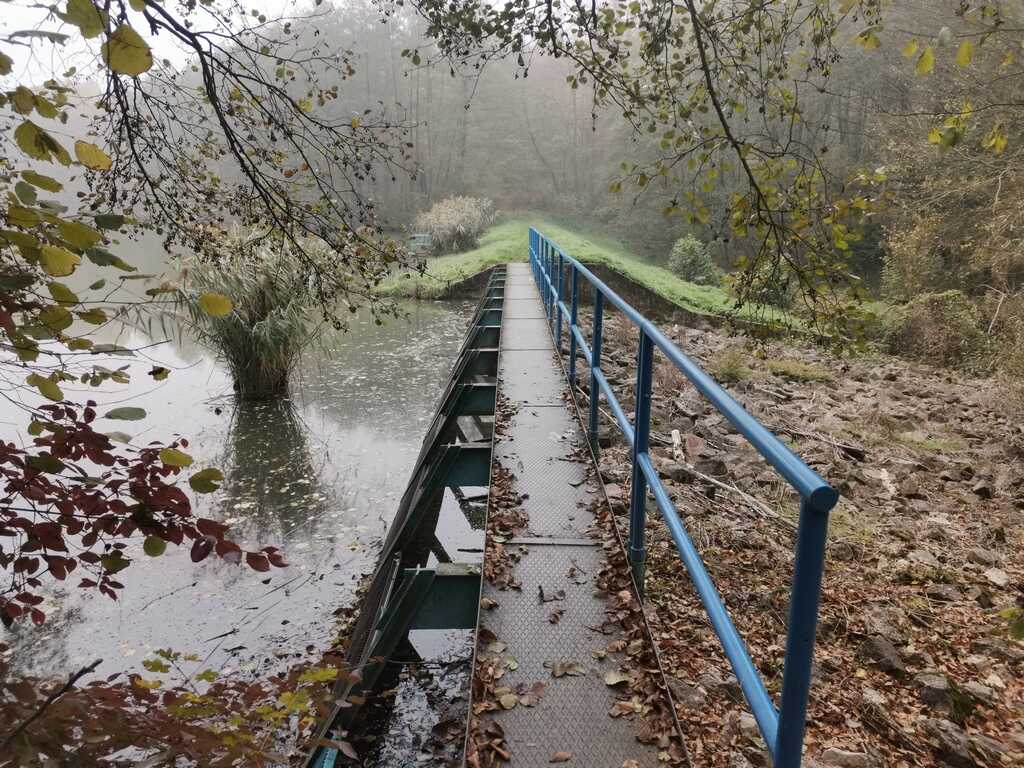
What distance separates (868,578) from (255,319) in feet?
22.2

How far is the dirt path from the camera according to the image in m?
2.39

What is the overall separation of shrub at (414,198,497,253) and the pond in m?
14.2

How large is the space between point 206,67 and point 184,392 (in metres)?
6.85

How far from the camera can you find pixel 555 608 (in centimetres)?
241

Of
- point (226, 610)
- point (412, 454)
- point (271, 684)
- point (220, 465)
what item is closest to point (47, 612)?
point (226, 610)

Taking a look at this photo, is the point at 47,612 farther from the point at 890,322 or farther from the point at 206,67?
the point at 890,322

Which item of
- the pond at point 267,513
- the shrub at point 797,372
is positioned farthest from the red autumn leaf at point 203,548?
the shrub at point 797,372

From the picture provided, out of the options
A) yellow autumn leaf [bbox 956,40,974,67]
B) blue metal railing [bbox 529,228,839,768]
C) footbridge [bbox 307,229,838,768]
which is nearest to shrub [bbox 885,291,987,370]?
footbridge [bbox 307,229,838,768]

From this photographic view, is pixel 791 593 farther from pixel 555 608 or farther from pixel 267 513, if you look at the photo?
pixel 267 513

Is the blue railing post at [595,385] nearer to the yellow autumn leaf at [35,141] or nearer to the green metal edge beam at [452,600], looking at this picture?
the green metal edge beam at [452,600]

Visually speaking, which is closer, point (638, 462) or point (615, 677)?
point (615, 677)

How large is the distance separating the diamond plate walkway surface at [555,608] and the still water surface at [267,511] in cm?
117

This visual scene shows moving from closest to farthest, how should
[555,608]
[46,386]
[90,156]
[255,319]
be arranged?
1. [90,156]
2. [46,386]
3. [555,608]
4. [255,319]

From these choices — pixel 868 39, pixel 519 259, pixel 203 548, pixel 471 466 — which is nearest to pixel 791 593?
pixel 203 548
